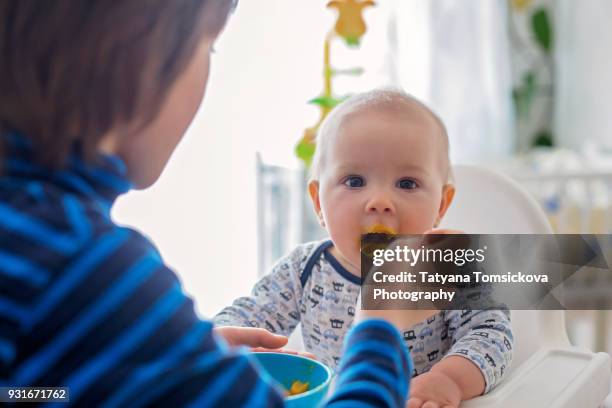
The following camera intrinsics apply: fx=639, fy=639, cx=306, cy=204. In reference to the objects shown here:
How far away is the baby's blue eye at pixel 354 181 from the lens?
0.59m

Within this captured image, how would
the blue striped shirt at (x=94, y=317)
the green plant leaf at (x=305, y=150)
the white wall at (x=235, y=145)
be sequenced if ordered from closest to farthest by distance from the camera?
1. the blue striped shirt at (x=94, y=317)
2. the white wall at (x=235, y=145)
3. the green plant leaf at (x=305, y=150)

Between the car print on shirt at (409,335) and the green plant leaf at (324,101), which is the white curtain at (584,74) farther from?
the car print on shirt at (409,335)

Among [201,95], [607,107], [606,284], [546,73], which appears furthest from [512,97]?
[201,95]

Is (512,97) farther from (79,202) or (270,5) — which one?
(79,202)

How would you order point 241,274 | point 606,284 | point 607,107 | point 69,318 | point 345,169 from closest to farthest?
point 69,318, point 345,169, point 606,284, point 241,274, point 607,107

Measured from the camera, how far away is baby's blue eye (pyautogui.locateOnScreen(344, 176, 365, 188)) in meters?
0.59

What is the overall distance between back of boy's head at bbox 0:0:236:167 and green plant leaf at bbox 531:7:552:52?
2.78 m

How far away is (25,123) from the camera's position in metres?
0.28

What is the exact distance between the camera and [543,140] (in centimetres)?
284

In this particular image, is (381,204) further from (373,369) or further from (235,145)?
(235,145)

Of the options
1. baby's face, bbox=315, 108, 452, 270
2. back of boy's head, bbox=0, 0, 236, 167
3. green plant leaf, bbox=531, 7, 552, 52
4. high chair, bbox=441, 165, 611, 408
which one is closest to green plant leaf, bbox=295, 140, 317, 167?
high chair, bbox=441, 165, 611, 408

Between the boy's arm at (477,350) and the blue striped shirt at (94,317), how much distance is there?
26 centimetres

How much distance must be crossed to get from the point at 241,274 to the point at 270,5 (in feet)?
1.89

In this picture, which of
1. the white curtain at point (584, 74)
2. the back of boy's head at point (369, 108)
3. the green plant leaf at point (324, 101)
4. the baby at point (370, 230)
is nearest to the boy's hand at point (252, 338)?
the baby at point (370, 230)
